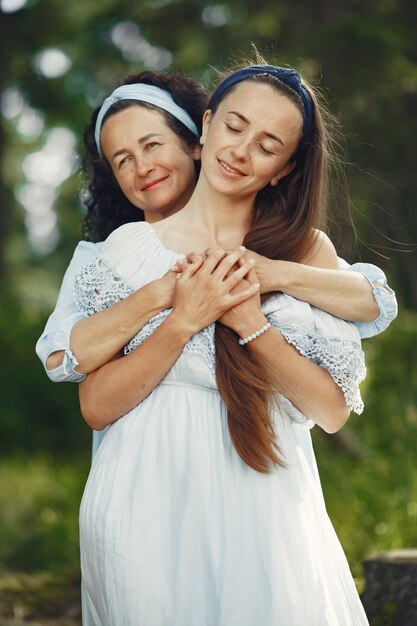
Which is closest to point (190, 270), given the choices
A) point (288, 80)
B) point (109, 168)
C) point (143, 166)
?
point (288, 80)

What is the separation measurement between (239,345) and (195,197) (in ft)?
1.64

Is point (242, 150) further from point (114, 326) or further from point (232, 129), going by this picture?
point (114, 326)

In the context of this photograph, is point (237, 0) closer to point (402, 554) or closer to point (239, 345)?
point (402, 554)

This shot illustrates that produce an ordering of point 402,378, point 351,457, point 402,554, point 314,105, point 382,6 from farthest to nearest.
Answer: point 351,457 < point 382,6 < point 402,378 < point 402,554 < point 314,105

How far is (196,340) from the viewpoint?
2.66 metres

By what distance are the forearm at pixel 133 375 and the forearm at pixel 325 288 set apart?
0.32 metres

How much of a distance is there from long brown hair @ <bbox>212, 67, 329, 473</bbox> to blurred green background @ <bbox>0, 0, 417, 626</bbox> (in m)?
0.30

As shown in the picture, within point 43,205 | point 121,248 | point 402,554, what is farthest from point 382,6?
point 43,205

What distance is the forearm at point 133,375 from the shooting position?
258cm

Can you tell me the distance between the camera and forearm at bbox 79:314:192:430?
2584mm

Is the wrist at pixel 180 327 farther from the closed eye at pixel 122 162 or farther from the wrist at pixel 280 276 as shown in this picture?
the closed eye at pixel 122 162

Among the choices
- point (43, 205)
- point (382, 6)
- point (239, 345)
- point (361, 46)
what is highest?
point (43, 205)

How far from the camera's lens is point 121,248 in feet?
9.00

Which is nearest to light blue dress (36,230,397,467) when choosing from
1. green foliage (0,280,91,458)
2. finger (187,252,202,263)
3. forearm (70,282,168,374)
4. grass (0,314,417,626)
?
forearm (70,282,168,374)
